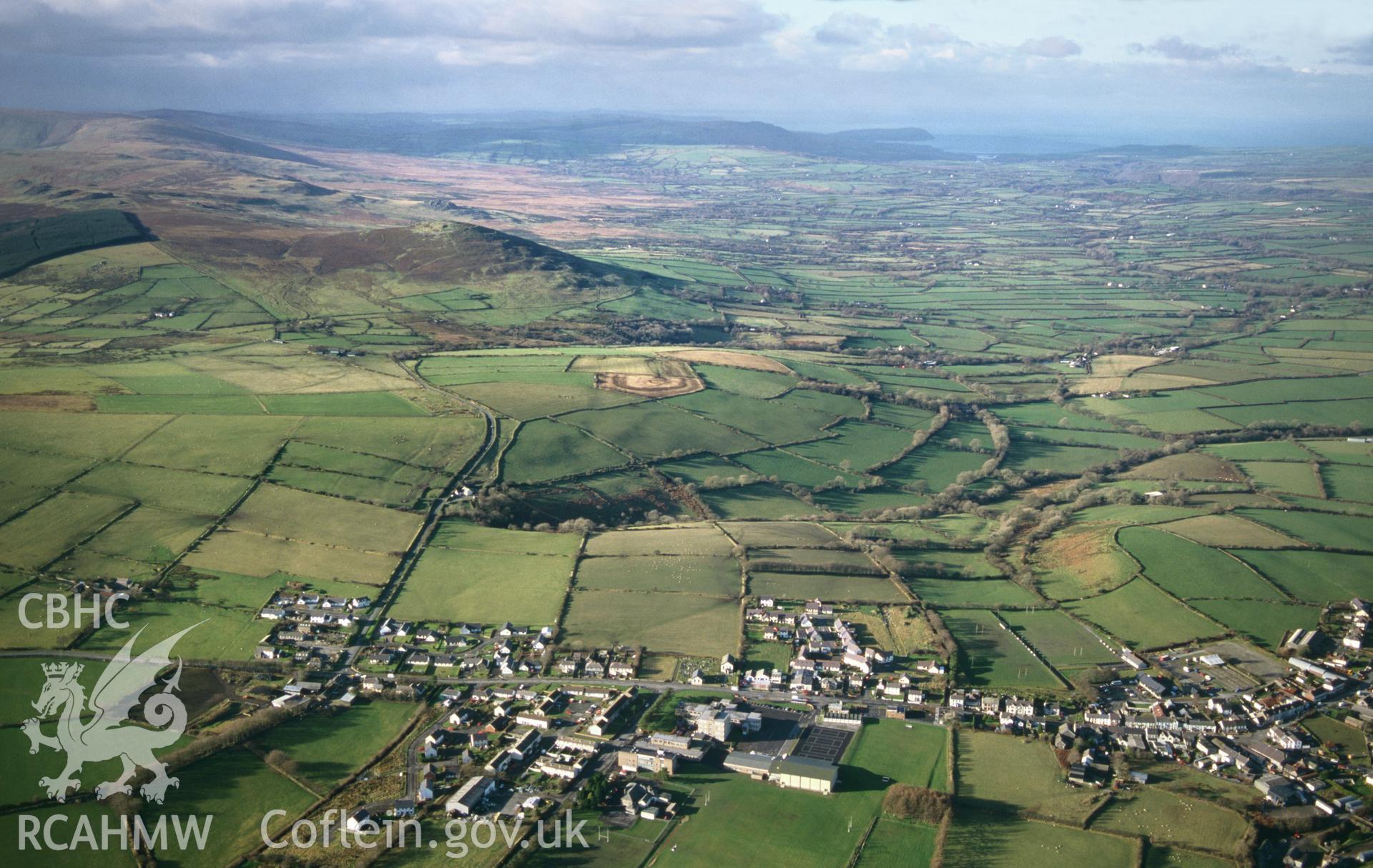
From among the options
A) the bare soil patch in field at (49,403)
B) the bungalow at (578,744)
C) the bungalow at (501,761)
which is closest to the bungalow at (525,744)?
the bungalow at (501,761)

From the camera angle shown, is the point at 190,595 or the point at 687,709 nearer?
the point at 687,709

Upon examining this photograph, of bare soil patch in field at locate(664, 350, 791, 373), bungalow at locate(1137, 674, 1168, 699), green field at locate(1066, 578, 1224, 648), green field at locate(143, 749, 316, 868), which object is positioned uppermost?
bare soil patch in field at locate(664, 350, 791, 373)

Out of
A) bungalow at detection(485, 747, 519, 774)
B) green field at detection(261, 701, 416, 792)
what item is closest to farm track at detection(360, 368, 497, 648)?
green field at detection(261, 701, 416, 792)

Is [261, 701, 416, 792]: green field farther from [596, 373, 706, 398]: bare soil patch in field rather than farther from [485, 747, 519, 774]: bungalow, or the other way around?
[596, 373, 706, 398]: bare soil patch in field

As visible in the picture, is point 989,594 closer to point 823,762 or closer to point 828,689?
point 828,689

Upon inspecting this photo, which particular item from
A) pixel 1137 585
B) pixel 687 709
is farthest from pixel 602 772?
pixel 1137 585

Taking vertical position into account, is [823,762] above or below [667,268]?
below
